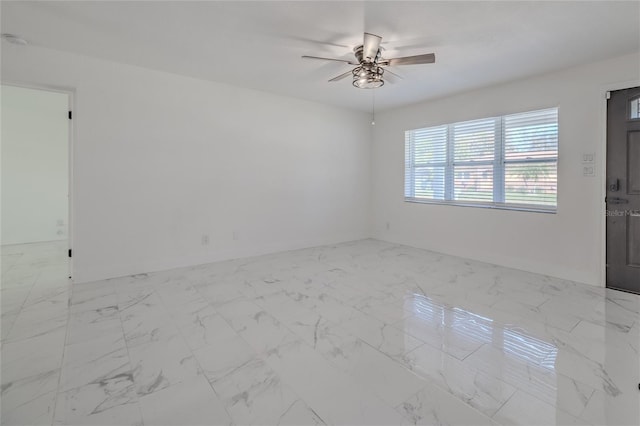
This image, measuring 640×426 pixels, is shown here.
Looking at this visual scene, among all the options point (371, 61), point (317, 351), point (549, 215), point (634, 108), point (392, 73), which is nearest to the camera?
point (317, 351)

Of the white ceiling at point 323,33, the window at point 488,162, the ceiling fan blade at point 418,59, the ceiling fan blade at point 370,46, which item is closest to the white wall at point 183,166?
the white ceiling at point 323,33

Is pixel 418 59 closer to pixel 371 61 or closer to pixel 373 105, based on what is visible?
pixel 371 61

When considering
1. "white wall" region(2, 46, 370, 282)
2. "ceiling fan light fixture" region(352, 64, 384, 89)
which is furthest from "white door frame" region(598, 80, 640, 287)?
"white wall" region(2, 46, 370, 282)

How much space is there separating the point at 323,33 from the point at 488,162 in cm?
306

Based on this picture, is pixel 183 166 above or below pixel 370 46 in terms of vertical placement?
below

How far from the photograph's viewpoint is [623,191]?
10.6 feet

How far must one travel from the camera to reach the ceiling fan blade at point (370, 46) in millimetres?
2625

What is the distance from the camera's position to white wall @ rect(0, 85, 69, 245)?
5051 mm

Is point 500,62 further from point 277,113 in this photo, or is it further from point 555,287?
point 277,113

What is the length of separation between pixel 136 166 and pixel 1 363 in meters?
2.36

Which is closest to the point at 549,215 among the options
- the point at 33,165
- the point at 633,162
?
the point at 633,162

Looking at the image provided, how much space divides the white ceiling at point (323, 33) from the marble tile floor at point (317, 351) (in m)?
2.46

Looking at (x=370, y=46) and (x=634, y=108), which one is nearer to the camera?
(x=370, y=46)

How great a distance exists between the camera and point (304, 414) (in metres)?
1.50
